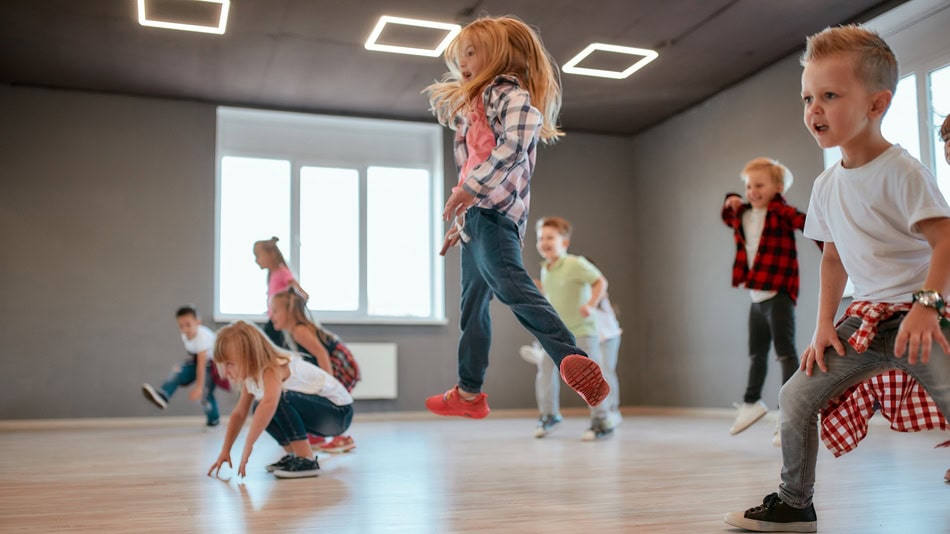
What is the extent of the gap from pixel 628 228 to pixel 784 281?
4.29 meters

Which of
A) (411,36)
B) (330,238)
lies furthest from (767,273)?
(330,238)

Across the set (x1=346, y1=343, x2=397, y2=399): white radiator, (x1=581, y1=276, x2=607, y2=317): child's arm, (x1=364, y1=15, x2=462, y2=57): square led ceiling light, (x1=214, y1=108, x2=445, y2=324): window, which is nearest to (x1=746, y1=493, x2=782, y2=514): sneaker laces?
(x1=581, y1=276, x2=607, y2=317): child's arm

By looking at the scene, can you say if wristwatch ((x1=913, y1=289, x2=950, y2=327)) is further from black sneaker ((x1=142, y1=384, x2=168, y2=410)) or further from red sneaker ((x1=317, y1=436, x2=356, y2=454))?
black sneaker ((x1=142, y1=384, x2=168, y2=410))

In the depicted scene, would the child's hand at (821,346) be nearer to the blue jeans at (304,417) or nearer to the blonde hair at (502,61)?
the blonde hair at (502,61)

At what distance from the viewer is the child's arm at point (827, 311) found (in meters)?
1.52

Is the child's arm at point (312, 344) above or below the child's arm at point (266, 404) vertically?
above

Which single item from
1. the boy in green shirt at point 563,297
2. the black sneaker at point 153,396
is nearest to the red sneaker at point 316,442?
the boy in green shirt at point 563,297

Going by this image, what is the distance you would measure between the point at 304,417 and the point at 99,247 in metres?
4.18

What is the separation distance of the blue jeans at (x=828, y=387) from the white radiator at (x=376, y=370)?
17.6 ft

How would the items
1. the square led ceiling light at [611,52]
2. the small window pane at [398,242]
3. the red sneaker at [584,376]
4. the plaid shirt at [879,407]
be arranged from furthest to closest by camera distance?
the small window pane at [398,242], the square led ceiling light at [611,52], the red sneaker at [584,376], the plaid shirt at [879,407]

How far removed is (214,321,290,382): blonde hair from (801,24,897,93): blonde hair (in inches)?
70.4

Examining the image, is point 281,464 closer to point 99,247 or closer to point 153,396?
point 153,396

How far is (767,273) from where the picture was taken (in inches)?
144

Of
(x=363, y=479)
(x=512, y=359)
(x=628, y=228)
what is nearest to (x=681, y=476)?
(x=363, y=479)
